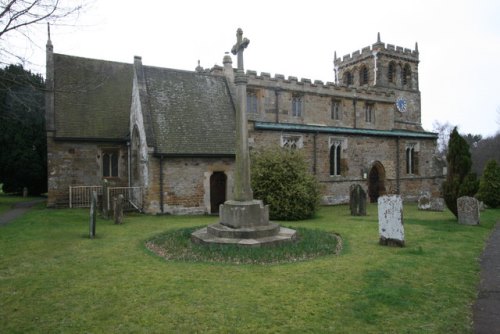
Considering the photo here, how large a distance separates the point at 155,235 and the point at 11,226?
6.09 meters

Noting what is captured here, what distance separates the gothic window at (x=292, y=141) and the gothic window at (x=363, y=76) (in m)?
18.6

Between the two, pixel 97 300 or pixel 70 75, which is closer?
pixel 97 300

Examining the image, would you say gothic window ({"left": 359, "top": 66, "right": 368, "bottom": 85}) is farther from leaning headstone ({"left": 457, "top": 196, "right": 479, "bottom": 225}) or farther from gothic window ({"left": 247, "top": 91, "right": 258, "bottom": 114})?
leaning headstone ({"left": 457, "top": 196, "right": 479, "bottom": 225})

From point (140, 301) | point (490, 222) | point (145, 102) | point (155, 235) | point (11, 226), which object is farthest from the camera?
point (145, 102)

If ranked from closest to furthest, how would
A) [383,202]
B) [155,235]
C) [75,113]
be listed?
[383,202], [155,235], [75,113]

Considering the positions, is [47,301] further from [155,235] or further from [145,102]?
[145,102]

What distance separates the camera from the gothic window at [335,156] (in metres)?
22.9

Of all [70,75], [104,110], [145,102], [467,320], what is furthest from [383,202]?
[70,75]

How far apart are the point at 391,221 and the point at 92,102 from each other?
18.2 m

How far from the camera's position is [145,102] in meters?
17.9

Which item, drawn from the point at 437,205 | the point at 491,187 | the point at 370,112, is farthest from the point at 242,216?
the point at 370,112

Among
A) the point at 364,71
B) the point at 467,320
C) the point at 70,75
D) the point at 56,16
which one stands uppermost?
the point at 364,71

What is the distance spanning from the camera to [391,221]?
9641 mm

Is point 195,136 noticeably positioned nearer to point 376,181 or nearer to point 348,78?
point 376,181
